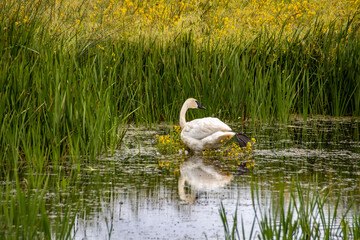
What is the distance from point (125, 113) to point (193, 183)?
287 centimetres

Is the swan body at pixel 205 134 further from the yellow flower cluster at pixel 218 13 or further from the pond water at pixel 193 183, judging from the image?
the yellow flower cluster at pixel 218 13

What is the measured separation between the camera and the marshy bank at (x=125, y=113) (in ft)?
16.0

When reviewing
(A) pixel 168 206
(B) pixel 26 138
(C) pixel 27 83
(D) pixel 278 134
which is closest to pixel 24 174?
(B) pixel 26 138

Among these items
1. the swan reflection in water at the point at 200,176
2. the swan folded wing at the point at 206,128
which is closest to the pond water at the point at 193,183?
the swan reflection in water at the point at 200,176

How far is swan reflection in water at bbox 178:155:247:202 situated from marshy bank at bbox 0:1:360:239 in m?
0.08

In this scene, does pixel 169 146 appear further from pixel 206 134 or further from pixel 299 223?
pixel 299 223

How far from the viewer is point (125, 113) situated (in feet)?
26.9

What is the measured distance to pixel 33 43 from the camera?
7211 millimetres

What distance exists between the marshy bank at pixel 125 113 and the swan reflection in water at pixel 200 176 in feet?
0.26

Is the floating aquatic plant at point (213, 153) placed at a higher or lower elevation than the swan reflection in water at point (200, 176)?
higher

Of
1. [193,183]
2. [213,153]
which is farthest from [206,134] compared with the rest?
[193,183]

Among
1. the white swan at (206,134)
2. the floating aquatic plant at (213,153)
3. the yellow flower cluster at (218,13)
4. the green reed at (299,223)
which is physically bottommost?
the green reed at (299,223)

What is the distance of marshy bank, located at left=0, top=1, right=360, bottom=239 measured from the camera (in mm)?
4879

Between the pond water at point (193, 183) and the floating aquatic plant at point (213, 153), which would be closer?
the pond water at point (193, 183)
